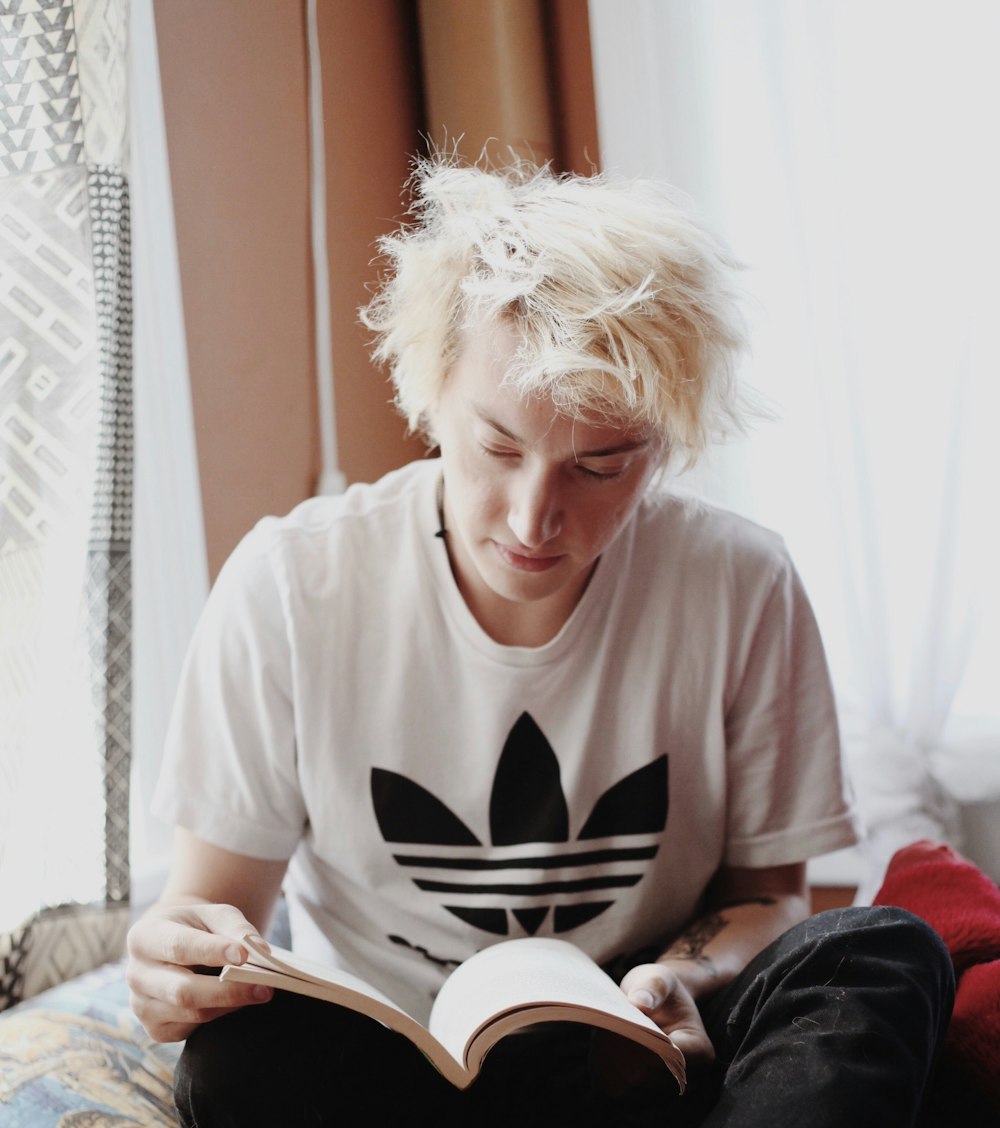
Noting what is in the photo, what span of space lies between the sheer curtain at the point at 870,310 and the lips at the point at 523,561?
0.71m

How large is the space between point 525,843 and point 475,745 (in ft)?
0.34

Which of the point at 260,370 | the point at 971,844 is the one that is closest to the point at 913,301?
the point at 971,844

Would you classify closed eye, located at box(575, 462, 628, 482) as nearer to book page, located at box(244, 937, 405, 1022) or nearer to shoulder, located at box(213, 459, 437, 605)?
shoulder, located at box(213, 459, 437, 605)

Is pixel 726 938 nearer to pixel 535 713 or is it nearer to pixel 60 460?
pixel 535 713

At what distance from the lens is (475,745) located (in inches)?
45.5

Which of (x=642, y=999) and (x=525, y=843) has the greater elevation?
(x=525, y=843)

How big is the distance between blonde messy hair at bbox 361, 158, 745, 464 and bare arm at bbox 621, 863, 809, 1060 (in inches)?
17.5

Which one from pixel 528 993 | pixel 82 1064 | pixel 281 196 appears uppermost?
pixel 281 196

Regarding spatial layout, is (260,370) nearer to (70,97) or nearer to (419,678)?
(70,97)

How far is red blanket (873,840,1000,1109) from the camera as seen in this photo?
110 cm

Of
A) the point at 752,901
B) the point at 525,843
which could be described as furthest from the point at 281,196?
the point at 752,901

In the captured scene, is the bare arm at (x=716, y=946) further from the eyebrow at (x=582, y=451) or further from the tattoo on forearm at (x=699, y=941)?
the eyebrow at (x=582, y=451)

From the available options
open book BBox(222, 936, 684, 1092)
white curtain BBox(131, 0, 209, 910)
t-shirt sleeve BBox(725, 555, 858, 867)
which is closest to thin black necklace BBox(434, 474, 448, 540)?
t-shirt sleeve BBox(725, 555, 858, 867)

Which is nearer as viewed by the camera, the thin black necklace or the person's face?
the person's face
